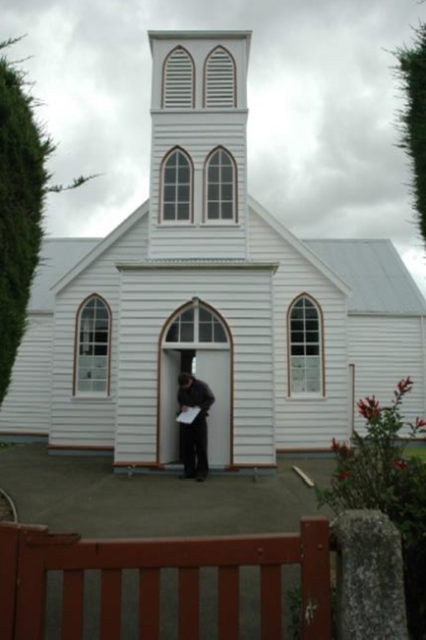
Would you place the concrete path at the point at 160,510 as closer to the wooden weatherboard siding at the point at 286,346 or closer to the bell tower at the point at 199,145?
the wooden weatherboard siding at the point at 286,346

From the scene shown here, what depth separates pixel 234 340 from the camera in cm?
1054

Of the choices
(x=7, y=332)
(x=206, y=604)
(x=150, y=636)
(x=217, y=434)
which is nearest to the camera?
(x=150, y=636)

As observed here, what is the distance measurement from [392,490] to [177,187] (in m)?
9.96

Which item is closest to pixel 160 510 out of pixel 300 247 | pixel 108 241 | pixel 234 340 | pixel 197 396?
pixel 197 396

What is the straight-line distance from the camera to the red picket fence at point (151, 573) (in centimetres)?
259

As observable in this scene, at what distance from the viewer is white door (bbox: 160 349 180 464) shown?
10516 mm

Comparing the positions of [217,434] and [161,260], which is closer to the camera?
[217,434]

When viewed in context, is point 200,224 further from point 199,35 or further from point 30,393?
point 30,393

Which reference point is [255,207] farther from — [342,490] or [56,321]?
[342,490]

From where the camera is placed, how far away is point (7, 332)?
20.4 ft

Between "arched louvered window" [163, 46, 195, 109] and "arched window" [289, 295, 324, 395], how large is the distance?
582 centimetres

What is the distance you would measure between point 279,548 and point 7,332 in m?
4.66

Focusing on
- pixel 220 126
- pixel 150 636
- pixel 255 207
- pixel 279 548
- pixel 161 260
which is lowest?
pixel 150 636

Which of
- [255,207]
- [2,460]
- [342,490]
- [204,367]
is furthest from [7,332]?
[255,207]
